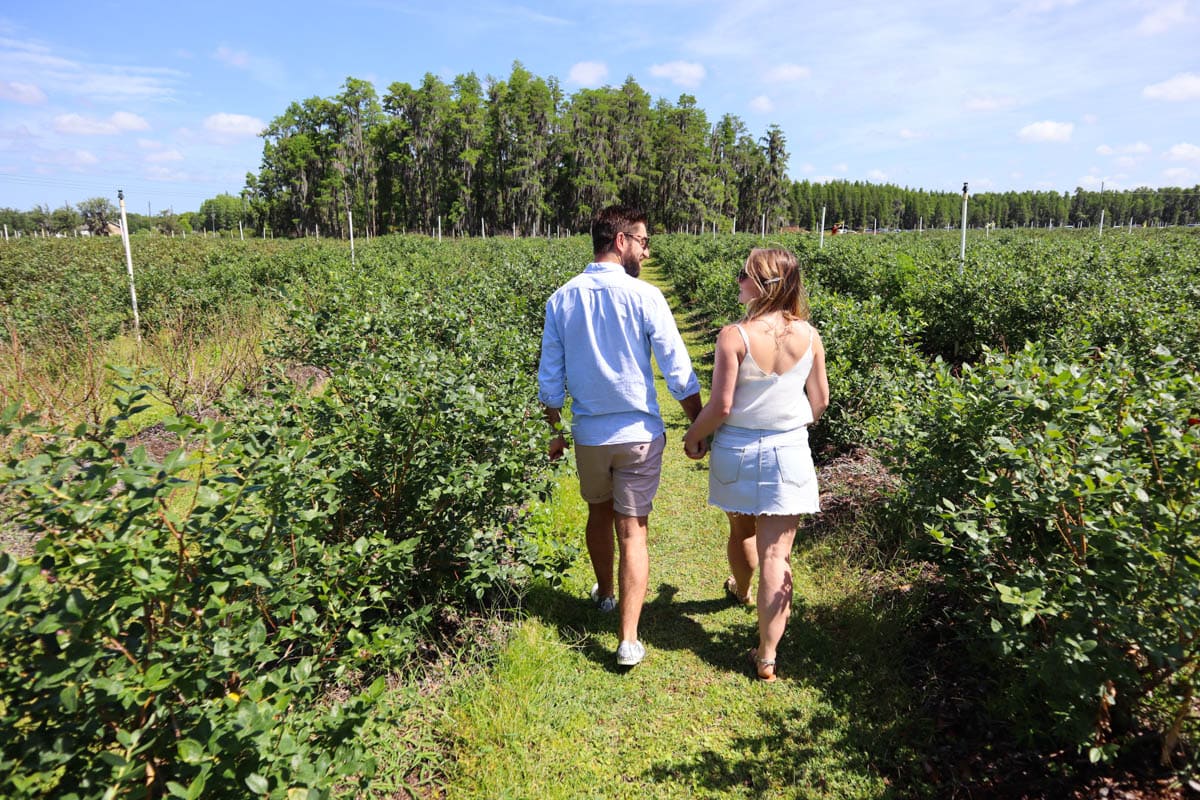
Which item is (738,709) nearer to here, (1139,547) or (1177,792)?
(1177,792)

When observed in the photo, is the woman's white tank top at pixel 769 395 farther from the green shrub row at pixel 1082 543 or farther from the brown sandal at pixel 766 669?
the brown sandal at pixel 766 669

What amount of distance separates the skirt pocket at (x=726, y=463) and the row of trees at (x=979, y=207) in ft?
392

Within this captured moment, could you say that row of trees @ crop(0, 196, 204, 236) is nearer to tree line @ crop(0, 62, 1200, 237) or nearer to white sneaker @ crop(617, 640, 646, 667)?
tree line @ crop(0, 62, 1200, 237)

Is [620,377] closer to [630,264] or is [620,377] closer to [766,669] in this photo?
[630,264]

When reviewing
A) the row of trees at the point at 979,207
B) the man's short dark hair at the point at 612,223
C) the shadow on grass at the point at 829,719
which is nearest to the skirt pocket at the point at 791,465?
the shadow on grass at the point at 829,719

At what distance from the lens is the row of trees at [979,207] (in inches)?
4572

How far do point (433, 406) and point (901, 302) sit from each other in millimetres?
8730

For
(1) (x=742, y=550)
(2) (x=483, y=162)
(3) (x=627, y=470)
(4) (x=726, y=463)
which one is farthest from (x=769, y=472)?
(2) (x=483, y=162)

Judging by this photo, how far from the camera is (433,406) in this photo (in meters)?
2.88

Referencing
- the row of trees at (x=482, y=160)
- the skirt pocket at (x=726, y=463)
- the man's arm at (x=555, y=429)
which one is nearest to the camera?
the skirt pocket at (x=726, y=463)

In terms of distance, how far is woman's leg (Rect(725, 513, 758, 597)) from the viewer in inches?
136

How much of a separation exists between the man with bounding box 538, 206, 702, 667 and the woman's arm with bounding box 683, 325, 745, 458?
12 centimetres

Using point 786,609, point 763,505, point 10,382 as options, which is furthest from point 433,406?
point 10,382

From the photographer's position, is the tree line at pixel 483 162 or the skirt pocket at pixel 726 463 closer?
the skirt pocket at pixel 726 463
